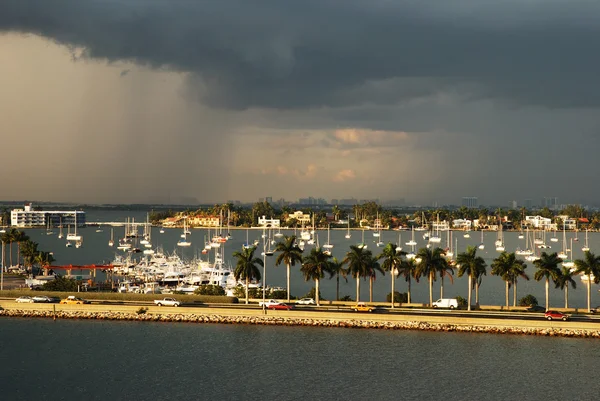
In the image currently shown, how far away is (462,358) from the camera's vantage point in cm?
6725

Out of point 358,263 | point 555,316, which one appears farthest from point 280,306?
point 555,316

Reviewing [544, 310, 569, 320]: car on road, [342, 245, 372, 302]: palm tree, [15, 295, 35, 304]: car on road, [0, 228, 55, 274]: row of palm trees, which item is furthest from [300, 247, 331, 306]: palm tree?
[0, 228, 55, 274]: row of palm trees

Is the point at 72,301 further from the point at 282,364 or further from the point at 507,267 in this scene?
the point at 507,267

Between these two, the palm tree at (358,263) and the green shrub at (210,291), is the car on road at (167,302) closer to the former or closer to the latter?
the green shrub at (210,291)

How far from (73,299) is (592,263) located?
61267 mm

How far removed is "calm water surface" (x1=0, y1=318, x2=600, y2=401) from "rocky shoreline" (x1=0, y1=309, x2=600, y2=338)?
139cm

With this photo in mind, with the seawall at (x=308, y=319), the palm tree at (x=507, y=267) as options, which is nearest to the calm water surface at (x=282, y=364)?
the seawall at (x=308, y=319)

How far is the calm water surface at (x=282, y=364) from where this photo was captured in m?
58.3

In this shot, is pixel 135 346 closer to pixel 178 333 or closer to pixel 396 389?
pixel 178 333

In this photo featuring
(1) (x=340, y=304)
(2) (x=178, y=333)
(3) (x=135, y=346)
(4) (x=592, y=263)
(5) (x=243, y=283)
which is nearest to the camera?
(3) (x=135, y=346)

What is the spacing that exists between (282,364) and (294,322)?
48.5 feet

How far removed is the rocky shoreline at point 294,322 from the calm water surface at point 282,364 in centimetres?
139

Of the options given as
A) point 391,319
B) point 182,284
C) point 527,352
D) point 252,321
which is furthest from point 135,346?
point 182,284

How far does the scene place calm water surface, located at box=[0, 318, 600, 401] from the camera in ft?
191
